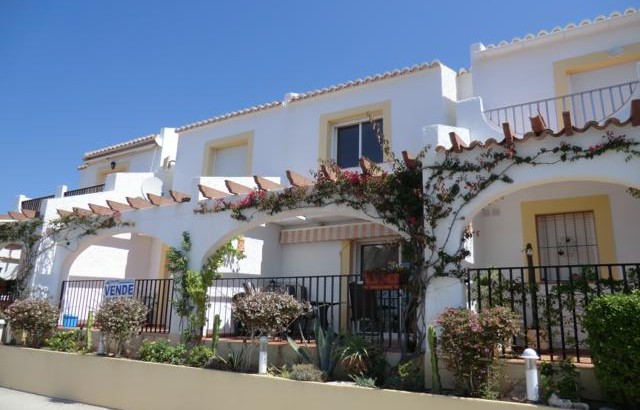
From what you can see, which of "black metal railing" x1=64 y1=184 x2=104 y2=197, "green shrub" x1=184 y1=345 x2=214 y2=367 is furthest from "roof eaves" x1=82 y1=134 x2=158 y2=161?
"green shrub" x1=184 y1=345 x2=214 y2=367

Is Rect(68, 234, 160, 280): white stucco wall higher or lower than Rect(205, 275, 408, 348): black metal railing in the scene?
higher

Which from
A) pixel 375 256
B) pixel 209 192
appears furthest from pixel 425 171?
pixel 375 256

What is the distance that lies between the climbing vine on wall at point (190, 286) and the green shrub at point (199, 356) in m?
Answer: 0.99

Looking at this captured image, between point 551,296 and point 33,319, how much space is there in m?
16.2

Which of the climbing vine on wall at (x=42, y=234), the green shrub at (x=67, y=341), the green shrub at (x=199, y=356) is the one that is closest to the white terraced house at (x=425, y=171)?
the climbing vine on wall at (x=42, y=234)

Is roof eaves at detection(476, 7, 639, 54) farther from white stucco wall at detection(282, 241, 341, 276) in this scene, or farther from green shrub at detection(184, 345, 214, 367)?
green shrub at detection(184, 345, 214, 367)

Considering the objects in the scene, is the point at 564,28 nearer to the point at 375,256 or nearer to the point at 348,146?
the point at 348,146

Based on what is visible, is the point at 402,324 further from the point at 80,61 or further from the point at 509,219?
the point at 80,61

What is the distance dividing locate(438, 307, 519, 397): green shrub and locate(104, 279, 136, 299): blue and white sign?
11792 millimetres

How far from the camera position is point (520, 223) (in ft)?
46.0

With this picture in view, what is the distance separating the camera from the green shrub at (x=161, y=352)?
12.7m

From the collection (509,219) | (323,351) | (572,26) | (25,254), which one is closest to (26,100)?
(25,254)

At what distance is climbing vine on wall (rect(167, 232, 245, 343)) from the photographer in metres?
13.6

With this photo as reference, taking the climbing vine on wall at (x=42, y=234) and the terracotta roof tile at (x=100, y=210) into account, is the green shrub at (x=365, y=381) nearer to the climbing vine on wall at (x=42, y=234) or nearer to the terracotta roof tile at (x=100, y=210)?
the climbing vine on wall at (x=42, y=234)
